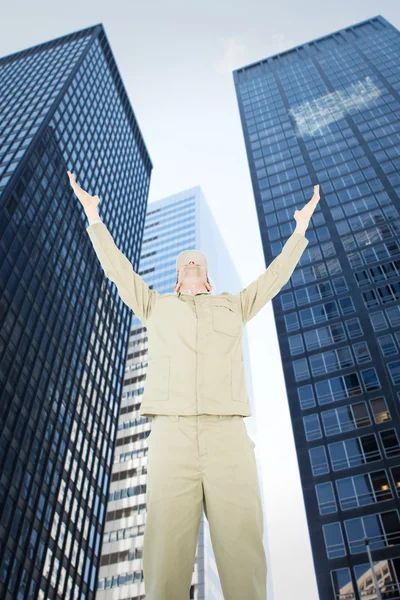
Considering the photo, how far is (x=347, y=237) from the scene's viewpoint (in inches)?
2399

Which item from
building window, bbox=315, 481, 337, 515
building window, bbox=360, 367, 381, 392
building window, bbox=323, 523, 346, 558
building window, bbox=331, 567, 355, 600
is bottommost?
building window, bbox=331, 567, 355, 600

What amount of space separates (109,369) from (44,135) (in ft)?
111

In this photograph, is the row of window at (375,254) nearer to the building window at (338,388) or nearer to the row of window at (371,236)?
the row of window at (371,236)

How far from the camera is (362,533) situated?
1588 inches

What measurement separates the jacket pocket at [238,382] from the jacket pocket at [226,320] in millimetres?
282

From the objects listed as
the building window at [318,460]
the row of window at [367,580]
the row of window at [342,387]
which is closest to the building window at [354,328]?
the row of window at [342,387]

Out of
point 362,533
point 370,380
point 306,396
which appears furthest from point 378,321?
point 362,533

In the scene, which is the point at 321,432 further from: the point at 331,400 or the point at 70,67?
the point at 70,67

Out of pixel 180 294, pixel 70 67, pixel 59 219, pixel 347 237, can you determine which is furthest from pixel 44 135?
pixel 180 294

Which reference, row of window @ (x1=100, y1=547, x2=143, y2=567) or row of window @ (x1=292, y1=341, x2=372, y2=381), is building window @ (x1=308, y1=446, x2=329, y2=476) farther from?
row of window @ (x1=100, y1=547, x2=143, y2=567)

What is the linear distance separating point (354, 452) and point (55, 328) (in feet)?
119

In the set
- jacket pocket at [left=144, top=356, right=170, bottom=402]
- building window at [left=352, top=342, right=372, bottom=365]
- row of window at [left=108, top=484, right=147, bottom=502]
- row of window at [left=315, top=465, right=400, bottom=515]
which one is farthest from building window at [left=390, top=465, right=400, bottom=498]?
row of window at [left=108, top=484, right=147, bottom=502]

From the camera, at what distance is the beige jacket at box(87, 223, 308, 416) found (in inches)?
158

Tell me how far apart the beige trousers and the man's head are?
1.56 metres
